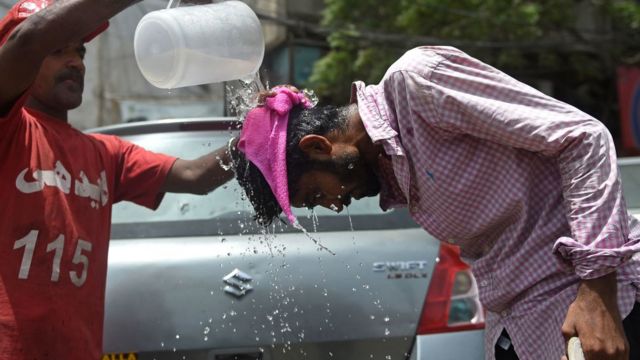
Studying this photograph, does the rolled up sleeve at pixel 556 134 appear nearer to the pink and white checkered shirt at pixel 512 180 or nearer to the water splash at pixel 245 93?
the pink and white checkered shirt at pixel 512 180

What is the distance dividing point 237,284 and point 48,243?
27.4 inches

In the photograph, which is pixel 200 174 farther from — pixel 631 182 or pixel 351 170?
pixel 631 182

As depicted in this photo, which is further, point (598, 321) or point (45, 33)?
point (45, 33)

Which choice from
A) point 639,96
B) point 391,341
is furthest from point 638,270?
point 639,96

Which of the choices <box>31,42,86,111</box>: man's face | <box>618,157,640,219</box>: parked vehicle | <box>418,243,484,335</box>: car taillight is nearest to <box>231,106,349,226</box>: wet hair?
<box>31,42,86,111</box>: man's face

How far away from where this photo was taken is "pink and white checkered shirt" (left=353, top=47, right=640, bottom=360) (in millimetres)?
1606

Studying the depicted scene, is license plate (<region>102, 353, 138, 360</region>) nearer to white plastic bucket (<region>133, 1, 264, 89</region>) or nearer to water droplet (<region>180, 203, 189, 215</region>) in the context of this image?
water droplet (<region>180, 203, 189, 215</region>)

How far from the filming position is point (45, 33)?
1.88 metres

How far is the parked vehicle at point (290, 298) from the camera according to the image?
249 cm

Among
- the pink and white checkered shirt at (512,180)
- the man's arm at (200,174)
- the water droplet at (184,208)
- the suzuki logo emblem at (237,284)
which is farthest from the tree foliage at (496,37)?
the pink and white checkered shirt at (512,180)

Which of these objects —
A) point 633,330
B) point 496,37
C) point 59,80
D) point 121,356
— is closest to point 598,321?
point 633,330

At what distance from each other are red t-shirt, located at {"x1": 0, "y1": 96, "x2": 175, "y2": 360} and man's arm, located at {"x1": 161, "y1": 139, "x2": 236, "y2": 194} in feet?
1.20

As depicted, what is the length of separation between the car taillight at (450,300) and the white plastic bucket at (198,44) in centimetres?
107

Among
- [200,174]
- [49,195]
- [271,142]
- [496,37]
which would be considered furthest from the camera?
[496,37]
